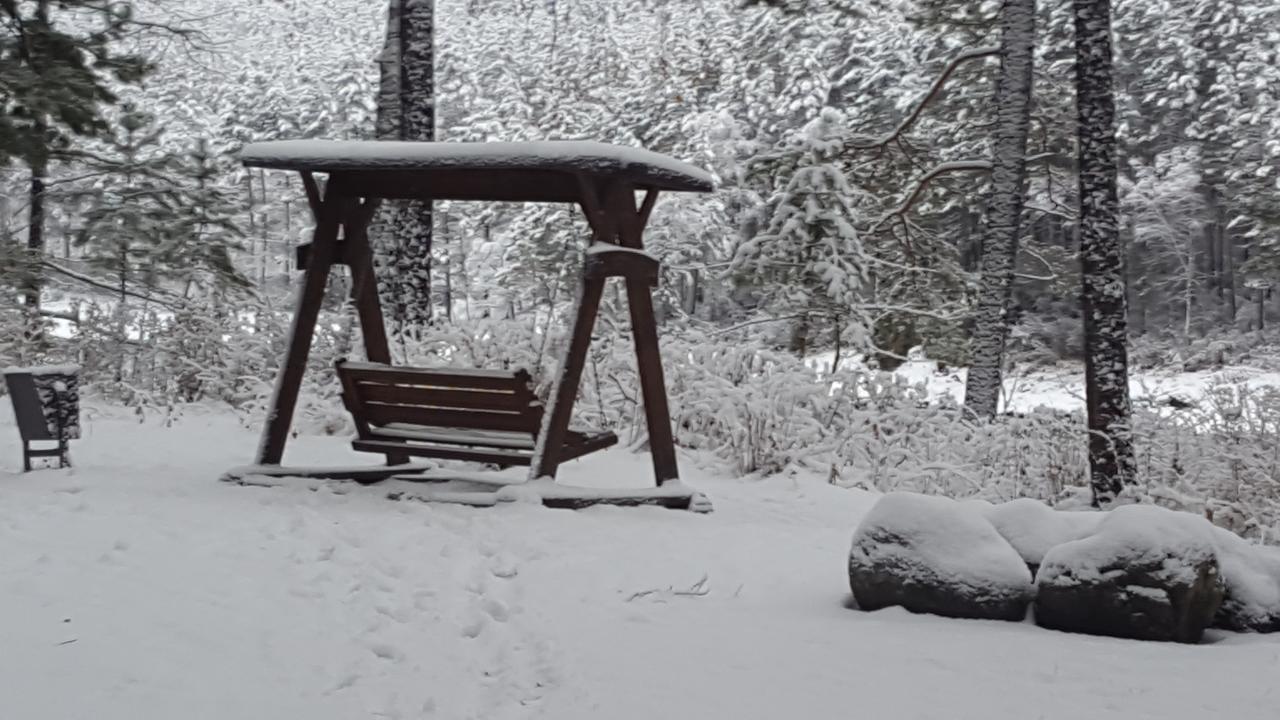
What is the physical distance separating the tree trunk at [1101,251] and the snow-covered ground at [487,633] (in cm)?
315

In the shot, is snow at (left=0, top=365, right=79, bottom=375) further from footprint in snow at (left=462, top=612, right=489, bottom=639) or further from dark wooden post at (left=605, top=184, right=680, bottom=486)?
footprint in snow at (left=462, top=612, right=489, bottom=639)

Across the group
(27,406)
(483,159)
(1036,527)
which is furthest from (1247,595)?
(27,406)

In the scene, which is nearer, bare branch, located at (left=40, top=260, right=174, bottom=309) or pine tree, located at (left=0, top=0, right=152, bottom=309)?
pine tree, located at (left=0, top=0, right=152, bottom=309)

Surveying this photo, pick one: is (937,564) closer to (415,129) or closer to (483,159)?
(483,159)

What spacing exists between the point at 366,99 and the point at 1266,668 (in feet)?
159

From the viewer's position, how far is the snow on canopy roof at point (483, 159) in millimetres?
5727

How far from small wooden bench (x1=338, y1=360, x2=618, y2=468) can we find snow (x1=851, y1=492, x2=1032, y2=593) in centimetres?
259

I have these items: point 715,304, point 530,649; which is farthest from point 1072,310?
point 530,649

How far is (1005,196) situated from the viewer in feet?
34.5

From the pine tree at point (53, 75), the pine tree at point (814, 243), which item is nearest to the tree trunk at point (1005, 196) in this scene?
the pine tree at point (814, 243)

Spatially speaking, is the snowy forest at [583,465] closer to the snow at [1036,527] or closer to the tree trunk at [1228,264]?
the snow at [1036,527]

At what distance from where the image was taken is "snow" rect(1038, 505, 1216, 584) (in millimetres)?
3576

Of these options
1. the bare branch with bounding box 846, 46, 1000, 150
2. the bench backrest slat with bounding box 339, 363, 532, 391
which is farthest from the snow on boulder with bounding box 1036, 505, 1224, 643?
the bare branch with bounding box 846, 46, 1000, 150

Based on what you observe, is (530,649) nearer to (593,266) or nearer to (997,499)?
(593,266)
